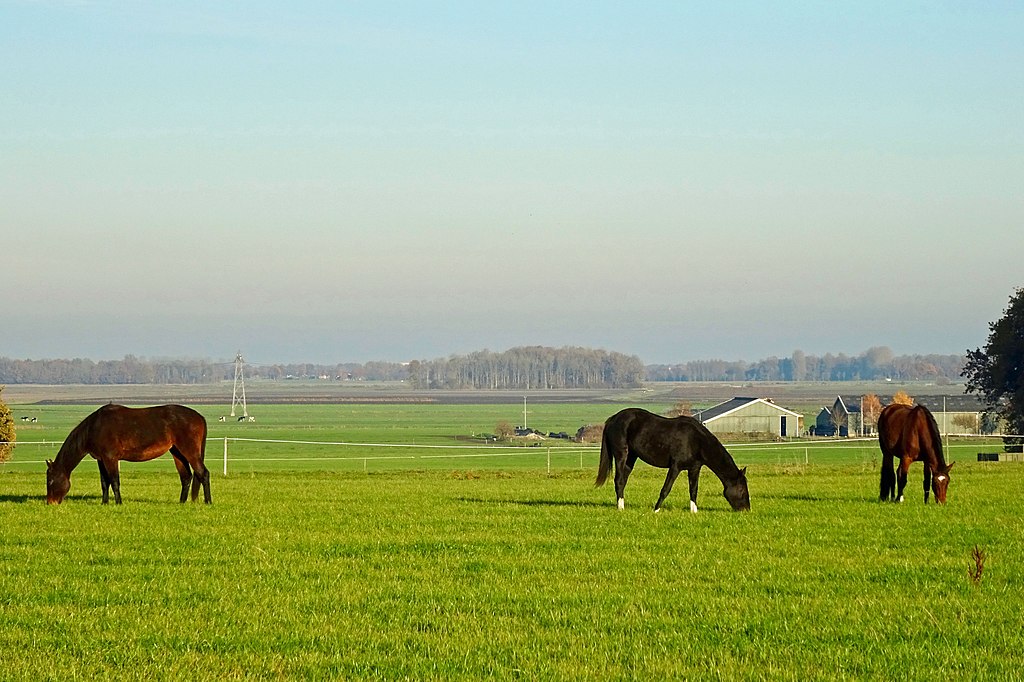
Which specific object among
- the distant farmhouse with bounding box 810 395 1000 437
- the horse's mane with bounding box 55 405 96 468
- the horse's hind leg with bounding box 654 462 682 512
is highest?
the horse's mane with bounding box 55 405 96 468

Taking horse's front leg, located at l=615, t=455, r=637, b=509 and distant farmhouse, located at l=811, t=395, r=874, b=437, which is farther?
distant farmhouse, located at l=811, t=395, r=874, b=437

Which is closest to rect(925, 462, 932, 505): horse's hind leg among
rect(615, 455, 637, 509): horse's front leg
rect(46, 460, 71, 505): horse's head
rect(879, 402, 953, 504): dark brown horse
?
rect(879, 402, 953, 504): dark brown horse

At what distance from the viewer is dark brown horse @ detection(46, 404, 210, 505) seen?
2069 cm

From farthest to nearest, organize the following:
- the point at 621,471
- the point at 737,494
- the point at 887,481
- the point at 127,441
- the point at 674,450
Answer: the point at 887,481
the point at 127,441
the point at 621,471
the point at 737,494
the point at 674,450

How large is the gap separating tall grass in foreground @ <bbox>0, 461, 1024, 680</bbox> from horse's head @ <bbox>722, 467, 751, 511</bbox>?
471 millimetres

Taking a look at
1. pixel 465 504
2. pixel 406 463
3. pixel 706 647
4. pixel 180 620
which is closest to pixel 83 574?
pixel 180 620

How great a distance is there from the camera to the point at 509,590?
11.5 meters

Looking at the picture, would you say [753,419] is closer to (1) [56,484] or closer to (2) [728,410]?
(2) [728,410]

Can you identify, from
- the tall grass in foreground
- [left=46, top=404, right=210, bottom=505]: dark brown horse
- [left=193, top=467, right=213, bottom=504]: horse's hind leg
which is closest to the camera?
the tall grass in foreground

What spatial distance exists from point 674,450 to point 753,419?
309 ft

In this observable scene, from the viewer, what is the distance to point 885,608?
10477 mm

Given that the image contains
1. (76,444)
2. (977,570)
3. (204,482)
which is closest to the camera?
(977,570)

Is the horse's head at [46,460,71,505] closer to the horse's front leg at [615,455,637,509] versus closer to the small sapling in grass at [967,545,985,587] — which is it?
the horse's front leg at [615,455,637,509]

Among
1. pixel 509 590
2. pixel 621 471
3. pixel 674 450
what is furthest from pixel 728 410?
pixel 509 590
